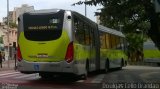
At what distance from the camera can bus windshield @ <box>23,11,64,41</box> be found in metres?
20.6

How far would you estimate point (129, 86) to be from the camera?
65.5ft

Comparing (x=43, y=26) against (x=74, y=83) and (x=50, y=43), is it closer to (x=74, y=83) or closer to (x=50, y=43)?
(x=50, y=43)

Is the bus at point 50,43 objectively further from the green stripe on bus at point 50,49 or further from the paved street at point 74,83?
the paved street at point 74,83

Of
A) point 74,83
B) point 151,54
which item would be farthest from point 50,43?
point 151,54

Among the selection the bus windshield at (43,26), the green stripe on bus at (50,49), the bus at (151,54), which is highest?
the bus windshield at (43,26)

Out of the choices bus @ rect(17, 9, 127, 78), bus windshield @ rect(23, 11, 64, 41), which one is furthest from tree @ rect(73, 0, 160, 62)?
bus windshield @ rect(23, 11, 64, 41)

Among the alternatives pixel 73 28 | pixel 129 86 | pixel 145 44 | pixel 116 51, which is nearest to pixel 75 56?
pixel 73 28

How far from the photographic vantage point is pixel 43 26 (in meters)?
20.8

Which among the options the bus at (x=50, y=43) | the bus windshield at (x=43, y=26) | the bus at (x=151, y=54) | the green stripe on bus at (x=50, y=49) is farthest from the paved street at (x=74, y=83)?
the bus at (x=151, y=54)

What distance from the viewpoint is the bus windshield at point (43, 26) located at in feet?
67.7

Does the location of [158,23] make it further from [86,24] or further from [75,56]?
[86,24]

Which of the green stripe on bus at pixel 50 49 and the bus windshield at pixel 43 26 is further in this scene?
the bus windshield at pixel 43 26

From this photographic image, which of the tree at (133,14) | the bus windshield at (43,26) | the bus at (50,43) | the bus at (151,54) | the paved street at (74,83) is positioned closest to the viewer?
the tree at (133,14)

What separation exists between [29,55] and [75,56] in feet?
6.57
